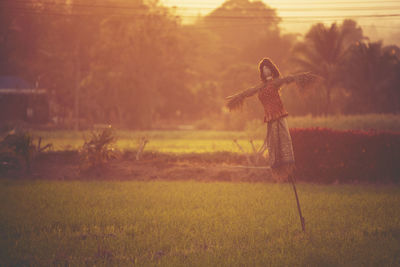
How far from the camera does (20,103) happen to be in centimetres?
4094

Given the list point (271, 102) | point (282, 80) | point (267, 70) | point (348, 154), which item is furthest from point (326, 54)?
point (271, 102)

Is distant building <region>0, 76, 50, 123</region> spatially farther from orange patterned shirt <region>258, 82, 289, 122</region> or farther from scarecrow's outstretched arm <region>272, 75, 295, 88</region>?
scarecrow's outstretched arm <region>272, 75, 295, 88</region>

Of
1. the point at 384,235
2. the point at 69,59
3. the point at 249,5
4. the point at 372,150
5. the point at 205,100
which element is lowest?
the point at 384,235

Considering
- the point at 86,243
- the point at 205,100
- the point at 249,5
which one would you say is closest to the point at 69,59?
the point at 205,100

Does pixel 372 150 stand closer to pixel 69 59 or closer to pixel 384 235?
pixel 384 235

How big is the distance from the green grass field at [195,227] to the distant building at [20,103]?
32.4 metres

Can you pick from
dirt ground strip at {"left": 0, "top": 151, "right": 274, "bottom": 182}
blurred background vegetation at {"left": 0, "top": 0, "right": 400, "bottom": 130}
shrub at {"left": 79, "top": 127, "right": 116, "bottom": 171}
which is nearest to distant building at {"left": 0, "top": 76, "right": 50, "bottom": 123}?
blurred background vegetation at {"left": 0, "top": 0, "right": 400, "bottom": 130}

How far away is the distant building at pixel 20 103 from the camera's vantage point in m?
39.9

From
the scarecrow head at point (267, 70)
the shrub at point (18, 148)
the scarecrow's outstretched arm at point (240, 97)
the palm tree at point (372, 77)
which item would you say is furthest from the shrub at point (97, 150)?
the palm tree at point (372, 77)

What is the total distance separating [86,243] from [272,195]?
5.68 m

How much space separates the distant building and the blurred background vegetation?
2.18 meters

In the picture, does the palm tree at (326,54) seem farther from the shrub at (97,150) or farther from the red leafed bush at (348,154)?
the shrub at (97,150)

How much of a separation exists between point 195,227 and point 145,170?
7.14 meters

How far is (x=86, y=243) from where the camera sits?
608 centimetres
